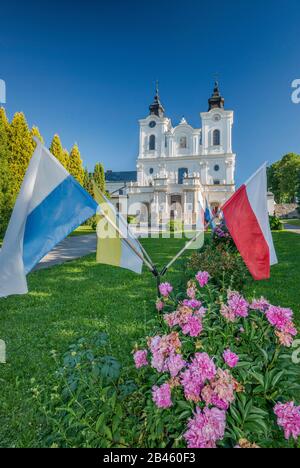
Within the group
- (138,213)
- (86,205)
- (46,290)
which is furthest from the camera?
(138,213)

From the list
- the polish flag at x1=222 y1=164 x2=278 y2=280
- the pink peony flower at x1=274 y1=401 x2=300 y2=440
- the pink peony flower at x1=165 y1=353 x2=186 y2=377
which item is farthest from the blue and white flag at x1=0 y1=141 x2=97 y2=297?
the pink peony flower at x1=274 y1=401 x2=300 y2=440

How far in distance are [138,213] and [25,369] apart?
130 feet

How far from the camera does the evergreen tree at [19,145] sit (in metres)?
17.9

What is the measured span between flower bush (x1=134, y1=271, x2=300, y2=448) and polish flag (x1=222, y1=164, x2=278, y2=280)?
0.71m

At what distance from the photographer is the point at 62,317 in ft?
15.3

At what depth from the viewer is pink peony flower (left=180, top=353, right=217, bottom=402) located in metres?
1.46

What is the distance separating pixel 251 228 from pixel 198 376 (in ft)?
5.85

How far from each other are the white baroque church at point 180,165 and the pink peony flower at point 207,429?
36404 millimetres

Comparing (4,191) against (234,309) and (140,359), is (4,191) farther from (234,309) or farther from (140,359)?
(234,309)

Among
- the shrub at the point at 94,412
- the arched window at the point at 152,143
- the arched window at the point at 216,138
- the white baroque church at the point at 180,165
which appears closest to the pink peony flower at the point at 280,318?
the shrub at the point at 94,412

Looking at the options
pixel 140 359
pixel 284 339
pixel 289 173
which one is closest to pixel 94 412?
pixel 140 359

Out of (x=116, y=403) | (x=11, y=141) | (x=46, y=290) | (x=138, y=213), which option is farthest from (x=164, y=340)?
(x=138, y=213)

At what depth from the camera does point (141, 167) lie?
48812 mm
